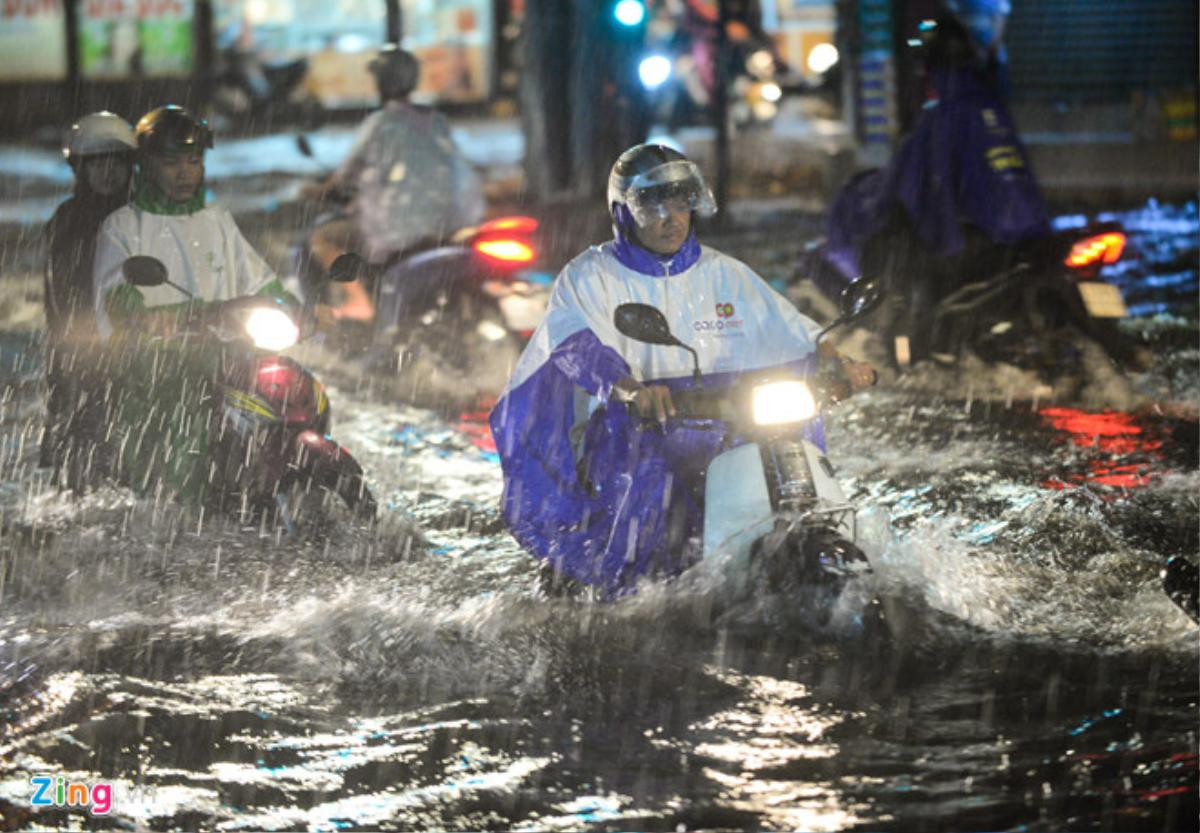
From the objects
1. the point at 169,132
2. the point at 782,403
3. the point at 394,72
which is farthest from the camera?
the point at 394,72

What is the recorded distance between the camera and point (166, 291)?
744 cm

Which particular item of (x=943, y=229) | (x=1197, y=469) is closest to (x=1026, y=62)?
(x=943, y=229)

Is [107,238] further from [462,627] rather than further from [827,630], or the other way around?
[827,630]

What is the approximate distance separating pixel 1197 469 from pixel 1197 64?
12.6 metres

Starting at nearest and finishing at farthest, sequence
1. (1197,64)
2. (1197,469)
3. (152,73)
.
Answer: (1197,469) → (1197,64) → (152,73)

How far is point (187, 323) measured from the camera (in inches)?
275

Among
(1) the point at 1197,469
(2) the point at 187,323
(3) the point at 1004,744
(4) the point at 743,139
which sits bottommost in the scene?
(3) the point at 1004,744

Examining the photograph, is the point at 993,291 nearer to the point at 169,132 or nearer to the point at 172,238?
the point at 172,238

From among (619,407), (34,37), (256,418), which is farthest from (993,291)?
(34,37)

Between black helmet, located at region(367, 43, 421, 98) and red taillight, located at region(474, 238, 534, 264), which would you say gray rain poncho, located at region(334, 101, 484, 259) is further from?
red taillight, located at region(474, 238, 534, 264)

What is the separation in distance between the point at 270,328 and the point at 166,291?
0.74 meters

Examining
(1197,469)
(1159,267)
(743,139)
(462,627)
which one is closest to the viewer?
(462,627)

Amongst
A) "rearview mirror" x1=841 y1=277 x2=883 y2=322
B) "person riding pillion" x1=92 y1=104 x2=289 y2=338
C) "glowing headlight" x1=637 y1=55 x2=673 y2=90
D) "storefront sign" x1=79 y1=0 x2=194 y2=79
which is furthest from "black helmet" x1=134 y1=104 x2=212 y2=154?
"storefront sign" x1=79 y1=0 x2=194 y2=79

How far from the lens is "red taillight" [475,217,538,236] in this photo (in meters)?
10.1
